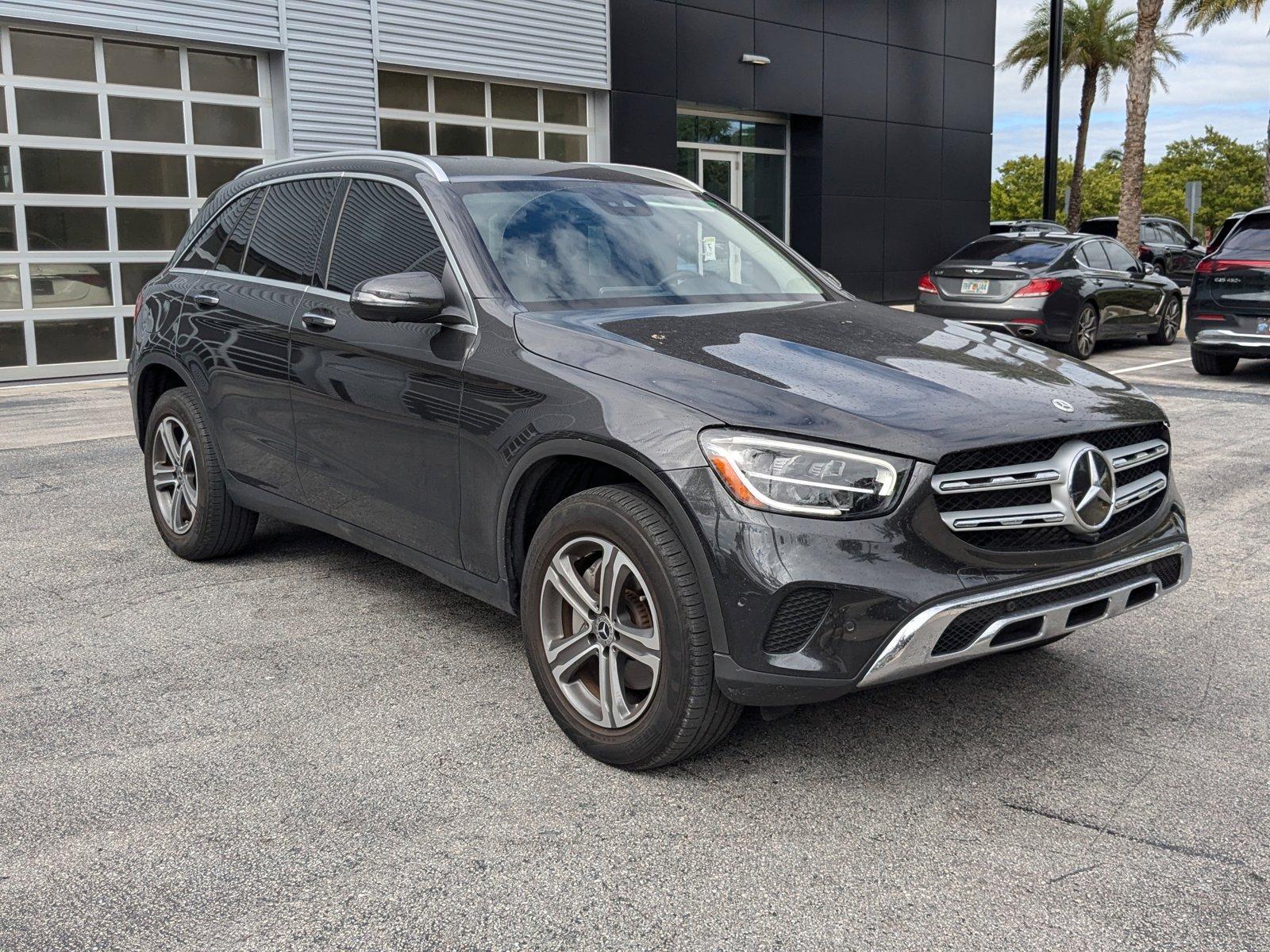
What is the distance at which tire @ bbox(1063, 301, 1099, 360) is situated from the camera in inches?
572

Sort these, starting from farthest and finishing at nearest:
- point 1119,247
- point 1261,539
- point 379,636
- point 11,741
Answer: point 1119,247 < point 1261,539 < point 379,636 < point 11,741

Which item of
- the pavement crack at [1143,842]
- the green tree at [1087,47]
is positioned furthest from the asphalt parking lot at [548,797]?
the green tree at [1087,47]

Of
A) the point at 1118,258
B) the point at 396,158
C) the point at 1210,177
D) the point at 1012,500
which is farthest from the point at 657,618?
the point at 1210,177

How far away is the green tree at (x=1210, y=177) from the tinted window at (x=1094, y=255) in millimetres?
70933

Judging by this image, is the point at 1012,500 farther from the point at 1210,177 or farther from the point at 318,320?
the point at 1210,177

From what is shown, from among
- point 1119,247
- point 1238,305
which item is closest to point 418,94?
point 1119,247

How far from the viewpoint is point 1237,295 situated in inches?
470

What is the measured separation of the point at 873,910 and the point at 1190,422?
8.24 m

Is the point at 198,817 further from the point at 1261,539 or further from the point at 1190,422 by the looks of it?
the point at 1190,422

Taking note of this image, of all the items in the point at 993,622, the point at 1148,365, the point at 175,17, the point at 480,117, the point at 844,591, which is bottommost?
the point at 1148,365

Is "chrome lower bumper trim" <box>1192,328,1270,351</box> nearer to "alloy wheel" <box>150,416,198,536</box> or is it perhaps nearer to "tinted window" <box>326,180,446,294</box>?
"tinted window" <box>326,180,446,294</box>

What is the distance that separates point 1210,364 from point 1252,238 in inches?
61.4

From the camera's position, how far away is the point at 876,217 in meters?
24.1

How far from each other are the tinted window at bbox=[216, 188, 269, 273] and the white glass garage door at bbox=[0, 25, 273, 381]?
29.7 feet
